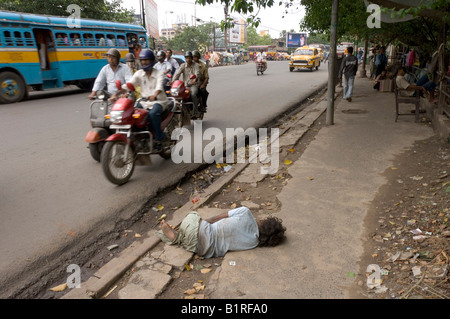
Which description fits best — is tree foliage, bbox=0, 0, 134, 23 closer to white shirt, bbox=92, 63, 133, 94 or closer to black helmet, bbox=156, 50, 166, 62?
black helmet, bbox=156, 50, 166, 62

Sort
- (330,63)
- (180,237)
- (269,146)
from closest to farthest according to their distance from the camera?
(180,237) → (269,146) → (330,63)

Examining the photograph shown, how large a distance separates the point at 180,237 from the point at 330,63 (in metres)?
6.43

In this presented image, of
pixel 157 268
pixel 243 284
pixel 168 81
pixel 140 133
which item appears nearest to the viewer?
pixel 243 284

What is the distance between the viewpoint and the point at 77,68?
1462 cm

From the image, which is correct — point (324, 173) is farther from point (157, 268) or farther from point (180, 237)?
point (157, 268)

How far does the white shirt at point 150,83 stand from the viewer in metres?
5.55

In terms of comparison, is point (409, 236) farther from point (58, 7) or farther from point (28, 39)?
point (58, 7)

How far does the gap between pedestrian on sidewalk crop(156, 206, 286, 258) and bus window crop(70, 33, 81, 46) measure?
13513 mm

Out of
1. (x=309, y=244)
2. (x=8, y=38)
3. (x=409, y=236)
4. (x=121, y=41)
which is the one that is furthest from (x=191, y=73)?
(x=121, y=41)

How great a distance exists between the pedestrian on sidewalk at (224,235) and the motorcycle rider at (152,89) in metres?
2.30

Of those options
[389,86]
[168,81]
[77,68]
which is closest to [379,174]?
[168,81]

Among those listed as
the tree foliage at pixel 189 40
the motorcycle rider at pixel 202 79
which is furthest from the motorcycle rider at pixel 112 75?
the tree foliage at pixel 189 40

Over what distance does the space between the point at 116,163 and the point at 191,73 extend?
14.1 ft

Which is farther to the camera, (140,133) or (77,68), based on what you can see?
(77,68)
